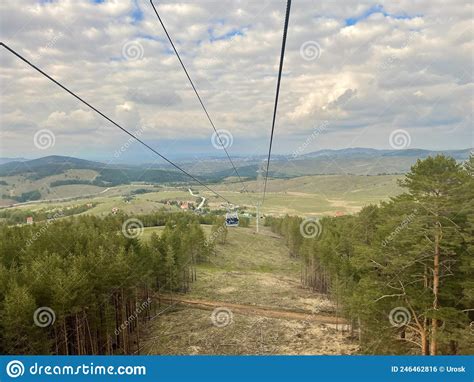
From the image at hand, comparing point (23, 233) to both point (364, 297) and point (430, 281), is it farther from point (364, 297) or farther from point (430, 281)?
point (430, 281)

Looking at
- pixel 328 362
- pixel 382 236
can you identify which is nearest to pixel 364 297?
pixel 382 236

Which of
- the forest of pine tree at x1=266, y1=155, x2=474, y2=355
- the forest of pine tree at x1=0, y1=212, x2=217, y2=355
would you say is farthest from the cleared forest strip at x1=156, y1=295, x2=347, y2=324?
the forest of pine tree at x1=266, y1=155, x2=474, y2=355

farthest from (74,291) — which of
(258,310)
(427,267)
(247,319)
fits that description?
(258,310)

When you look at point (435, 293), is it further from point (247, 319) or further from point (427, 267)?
point (247, 319)

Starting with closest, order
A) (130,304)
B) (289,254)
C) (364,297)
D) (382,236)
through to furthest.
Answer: (364,297)
(382,236)
(130,304)
(289,254)

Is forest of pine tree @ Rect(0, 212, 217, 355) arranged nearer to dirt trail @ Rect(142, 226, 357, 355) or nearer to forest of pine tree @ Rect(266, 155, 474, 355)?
dirt trail @ Rect(142, 226, 357, 355)

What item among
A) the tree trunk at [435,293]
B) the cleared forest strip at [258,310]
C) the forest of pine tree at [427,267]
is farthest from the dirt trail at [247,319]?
the tree trunk at [435,293]
